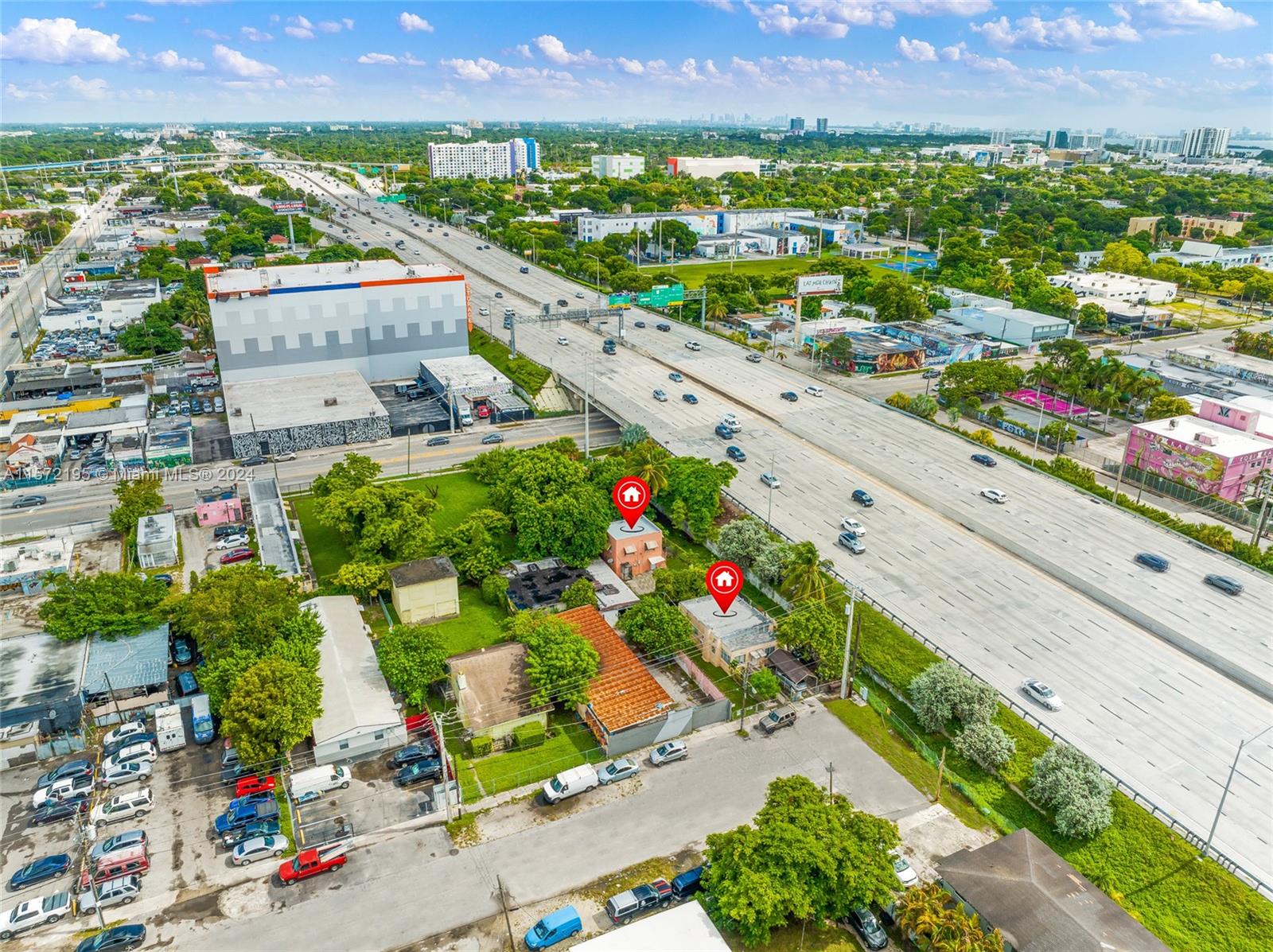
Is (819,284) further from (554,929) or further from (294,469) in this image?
(554,929)

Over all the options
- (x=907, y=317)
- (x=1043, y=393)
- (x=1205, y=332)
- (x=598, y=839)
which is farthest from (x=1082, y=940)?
(x=1205, y=332)

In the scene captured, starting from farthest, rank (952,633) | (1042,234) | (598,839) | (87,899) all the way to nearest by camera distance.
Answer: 1. (1042,234)
2. (952,633)
3. (598,839)
4. (87,899)

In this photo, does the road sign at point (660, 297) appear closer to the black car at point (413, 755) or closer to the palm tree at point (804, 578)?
the palm tree at point (804, 578)

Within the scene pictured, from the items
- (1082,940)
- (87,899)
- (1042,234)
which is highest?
(1042,234)

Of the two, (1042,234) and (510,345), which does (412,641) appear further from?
(1042,234)

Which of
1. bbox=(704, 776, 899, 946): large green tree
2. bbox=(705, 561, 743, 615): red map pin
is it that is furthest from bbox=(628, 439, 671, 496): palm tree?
bbox=(704, 776, 899, 946): large green tree

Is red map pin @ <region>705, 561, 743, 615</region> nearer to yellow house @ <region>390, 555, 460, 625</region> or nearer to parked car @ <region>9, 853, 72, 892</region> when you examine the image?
yellow house @ <region>390, 555, 460, 625</region>
